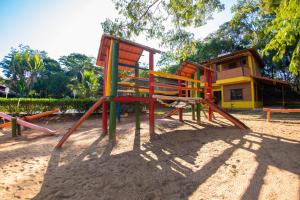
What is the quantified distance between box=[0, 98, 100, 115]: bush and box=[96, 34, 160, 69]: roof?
7.42 meters

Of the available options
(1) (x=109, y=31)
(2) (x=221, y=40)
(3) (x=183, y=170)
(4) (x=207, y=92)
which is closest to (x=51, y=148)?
(3) (x=183, y=170)

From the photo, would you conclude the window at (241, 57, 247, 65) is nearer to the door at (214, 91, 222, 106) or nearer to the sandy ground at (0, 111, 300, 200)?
the door at (214, 91, 222, 106)

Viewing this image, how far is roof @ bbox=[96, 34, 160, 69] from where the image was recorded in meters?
5.29

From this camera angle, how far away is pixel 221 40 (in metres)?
27.4

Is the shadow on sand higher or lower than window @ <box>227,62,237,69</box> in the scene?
lower

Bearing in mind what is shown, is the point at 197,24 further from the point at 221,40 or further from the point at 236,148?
the point at 221,40

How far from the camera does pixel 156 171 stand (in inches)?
122

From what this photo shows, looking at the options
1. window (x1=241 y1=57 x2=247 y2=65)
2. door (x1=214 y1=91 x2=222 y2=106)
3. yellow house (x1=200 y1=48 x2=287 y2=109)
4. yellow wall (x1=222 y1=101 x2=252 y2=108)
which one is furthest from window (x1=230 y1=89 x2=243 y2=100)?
window (x1=241 y1=57 x2=247 y2=65)

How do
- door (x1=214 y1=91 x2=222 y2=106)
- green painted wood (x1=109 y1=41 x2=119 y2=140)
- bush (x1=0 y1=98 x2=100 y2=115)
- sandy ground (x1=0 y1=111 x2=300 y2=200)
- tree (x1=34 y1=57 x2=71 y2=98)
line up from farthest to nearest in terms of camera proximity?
1. tree (x1=34 y1=57 x2=71 y2=98)
2. door (x1=214 y1=91 x2=222 y2=106)
3. bush (x1=0 y1=98 x2=100 y2=115)
4. green painted wood (x1=109 y1=41 x2=119 y2=140)
5. sandy ground (x1=0 y1=111 x2=300 y2=200)

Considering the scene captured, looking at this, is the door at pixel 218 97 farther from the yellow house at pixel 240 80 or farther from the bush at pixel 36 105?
the bush at pixel 36 105

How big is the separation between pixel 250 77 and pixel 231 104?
364 centimetres

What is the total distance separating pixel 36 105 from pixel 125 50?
9396 millimetres

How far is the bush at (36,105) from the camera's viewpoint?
36.5ft

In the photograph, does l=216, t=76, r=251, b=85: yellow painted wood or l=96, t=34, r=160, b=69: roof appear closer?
l=96, t=34, r=160, b=69: roof
